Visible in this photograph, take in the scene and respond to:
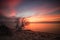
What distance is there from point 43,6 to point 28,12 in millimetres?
216

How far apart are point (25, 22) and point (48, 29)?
0.32m

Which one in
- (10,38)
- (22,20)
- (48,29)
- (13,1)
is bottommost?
(10,38)

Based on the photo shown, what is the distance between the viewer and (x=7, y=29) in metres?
1.65

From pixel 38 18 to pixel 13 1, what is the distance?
1.37 feet

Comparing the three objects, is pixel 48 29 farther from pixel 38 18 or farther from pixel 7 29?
pixel 7 29

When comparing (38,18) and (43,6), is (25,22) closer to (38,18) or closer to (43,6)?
(38,18)

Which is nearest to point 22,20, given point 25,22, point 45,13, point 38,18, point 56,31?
point 25,22

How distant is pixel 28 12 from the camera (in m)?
1.64

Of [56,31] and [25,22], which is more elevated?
[25,22]

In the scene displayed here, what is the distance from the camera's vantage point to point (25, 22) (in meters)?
1.63

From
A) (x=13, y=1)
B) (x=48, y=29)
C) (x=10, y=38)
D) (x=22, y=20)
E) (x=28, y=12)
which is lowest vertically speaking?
(x=10, y=38)

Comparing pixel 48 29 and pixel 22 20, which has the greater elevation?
pixel 22 20

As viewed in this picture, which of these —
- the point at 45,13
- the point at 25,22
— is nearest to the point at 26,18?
the point at 25,22


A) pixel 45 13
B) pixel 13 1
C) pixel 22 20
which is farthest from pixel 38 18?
pixel 13 1
